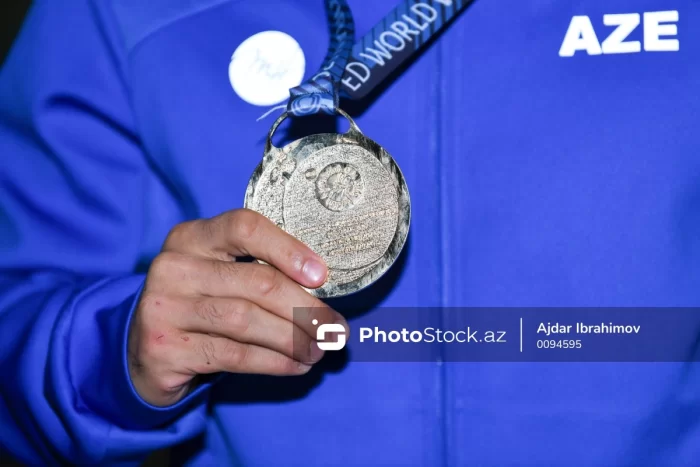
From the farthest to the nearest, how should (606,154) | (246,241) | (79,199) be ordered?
(79,199)
(606,154)
(246,241)

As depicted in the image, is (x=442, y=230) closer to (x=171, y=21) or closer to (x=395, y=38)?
(x=395, y=38)

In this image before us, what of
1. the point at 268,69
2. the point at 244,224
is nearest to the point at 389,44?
the point at 268,69

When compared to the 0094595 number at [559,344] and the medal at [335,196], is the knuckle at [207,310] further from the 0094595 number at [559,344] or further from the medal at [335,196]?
the 0094595 number at [559,344]

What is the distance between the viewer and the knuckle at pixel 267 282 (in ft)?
2.36

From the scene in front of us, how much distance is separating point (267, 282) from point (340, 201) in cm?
12

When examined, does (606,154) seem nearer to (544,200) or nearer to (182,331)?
(544,200)

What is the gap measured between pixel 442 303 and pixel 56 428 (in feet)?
1.57

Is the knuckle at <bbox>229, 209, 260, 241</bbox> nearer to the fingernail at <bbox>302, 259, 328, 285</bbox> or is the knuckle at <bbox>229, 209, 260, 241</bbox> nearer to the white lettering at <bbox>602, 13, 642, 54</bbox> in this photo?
the fingernail at <bbox>302, 259, 328, 285</bbox>

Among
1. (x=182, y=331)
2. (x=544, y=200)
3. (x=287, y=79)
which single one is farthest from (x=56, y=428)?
(x=544, y=200)

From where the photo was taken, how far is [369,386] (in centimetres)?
96

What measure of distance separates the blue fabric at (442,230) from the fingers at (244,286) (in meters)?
0.14

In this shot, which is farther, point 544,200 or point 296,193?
point 544,200

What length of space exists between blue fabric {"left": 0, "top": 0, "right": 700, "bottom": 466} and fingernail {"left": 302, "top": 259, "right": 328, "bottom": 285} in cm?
24

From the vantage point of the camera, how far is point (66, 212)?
Answer: 1.04 meters
